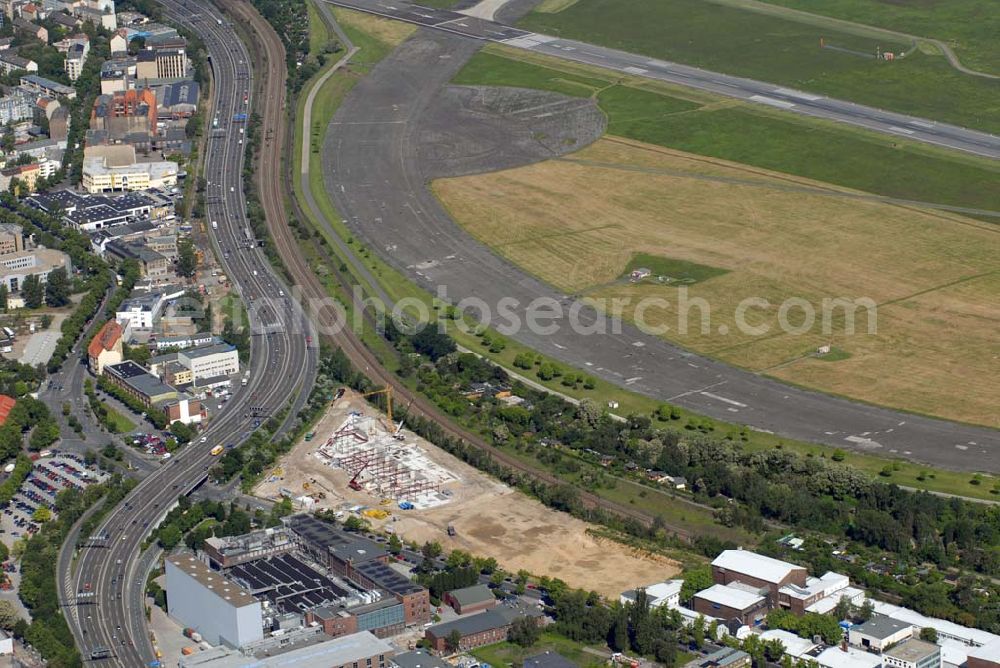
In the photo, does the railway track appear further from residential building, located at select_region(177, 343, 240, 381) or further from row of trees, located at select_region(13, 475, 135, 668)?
row of trees, located at select_region(13, 475, 135, 668)

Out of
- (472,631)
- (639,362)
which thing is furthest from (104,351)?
(472,631)

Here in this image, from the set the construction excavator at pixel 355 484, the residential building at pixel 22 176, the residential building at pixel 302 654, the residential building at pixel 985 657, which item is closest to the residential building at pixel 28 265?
the residential building at pixel 22 176

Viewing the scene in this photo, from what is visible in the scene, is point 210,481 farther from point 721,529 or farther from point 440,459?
point 721,529

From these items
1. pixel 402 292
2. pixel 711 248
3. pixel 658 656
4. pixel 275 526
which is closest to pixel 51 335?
pixel 402 292

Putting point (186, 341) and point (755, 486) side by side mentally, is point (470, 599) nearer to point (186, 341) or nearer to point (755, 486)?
point (755, 486)

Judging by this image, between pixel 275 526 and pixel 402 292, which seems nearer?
pixel 275 526
